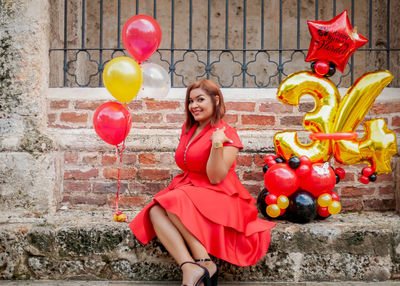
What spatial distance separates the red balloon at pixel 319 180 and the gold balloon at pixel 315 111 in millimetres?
100

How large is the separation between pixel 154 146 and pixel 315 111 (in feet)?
3.86

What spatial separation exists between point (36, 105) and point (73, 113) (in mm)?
298

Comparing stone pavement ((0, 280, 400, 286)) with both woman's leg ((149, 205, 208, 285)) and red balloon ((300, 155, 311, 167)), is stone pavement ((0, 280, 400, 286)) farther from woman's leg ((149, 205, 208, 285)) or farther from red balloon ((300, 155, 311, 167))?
red balloon ((300, 155, 311, 167))

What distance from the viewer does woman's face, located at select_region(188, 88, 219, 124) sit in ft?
7.77

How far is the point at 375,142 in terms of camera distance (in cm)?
237

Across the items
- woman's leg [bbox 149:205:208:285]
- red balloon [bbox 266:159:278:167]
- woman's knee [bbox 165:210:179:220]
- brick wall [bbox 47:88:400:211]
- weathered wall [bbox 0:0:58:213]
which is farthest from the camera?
brick wall [bbox 47:88:400:211]

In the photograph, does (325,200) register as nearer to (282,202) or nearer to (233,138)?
(282,202)

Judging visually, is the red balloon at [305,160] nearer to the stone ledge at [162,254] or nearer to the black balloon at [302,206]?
the black balloon at [302,206]

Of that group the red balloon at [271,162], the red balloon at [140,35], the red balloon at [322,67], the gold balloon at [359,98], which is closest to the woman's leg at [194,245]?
the red balloon at [271,162]

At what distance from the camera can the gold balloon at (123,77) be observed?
7.35 ft

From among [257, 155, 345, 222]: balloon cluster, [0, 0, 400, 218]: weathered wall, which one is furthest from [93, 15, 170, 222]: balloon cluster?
[257, 155, 345, 222]: balloon cluster

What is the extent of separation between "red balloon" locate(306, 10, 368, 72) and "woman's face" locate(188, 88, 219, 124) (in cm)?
70

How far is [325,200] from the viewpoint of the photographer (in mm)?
2393

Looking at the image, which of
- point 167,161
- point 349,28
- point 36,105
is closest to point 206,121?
point 167,161
